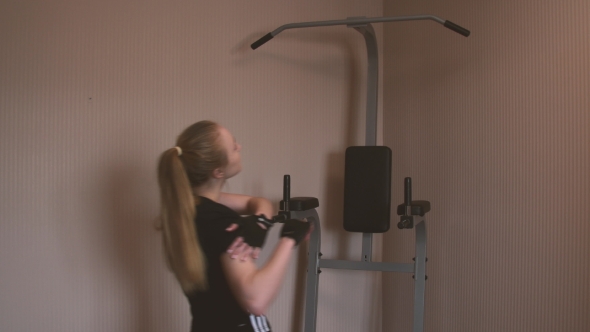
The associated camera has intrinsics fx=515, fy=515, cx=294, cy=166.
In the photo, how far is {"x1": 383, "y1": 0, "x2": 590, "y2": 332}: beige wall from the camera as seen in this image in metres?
1.89

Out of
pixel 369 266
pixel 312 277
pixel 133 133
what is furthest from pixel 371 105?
pixel 133 133

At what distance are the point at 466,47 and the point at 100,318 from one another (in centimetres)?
201

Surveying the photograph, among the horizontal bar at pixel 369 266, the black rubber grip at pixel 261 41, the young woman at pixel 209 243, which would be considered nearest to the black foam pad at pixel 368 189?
the horizontal bar at pixel 369 266

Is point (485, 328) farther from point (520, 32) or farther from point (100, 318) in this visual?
point (100, 318)

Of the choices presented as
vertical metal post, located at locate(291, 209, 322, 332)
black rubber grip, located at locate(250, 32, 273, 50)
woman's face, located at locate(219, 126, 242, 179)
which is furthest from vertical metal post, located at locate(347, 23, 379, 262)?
woman's face, located at locate(219, 126, 242, 179)

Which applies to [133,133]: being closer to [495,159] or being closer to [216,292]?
[216,292]

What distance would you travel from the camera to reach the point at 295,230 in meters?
1.37

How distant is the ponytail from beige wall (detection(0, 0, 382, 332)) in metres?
0.95

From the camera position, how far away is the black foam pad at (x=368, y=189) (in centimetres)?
236

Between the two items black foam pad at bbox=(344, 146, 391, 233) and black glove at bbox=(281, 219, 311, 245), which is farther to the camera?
black foam pad at bbox=(344, 146, 391, 233)

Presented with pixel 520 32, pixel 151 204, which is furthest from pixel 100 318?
pixel 520 32

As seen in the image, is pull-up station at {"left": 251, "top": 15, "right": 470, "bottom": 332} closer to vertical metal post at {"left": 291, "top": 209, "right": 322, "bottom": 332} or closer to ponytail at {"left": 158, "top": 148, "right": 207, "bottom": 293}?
vertical metal post at {"left": 291, "top": 209, "right": 322, "bottom": 332}

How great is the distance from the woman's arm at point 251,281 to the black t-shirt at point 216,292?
0.05 m

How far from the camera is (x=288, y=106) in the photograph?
8.76ft
